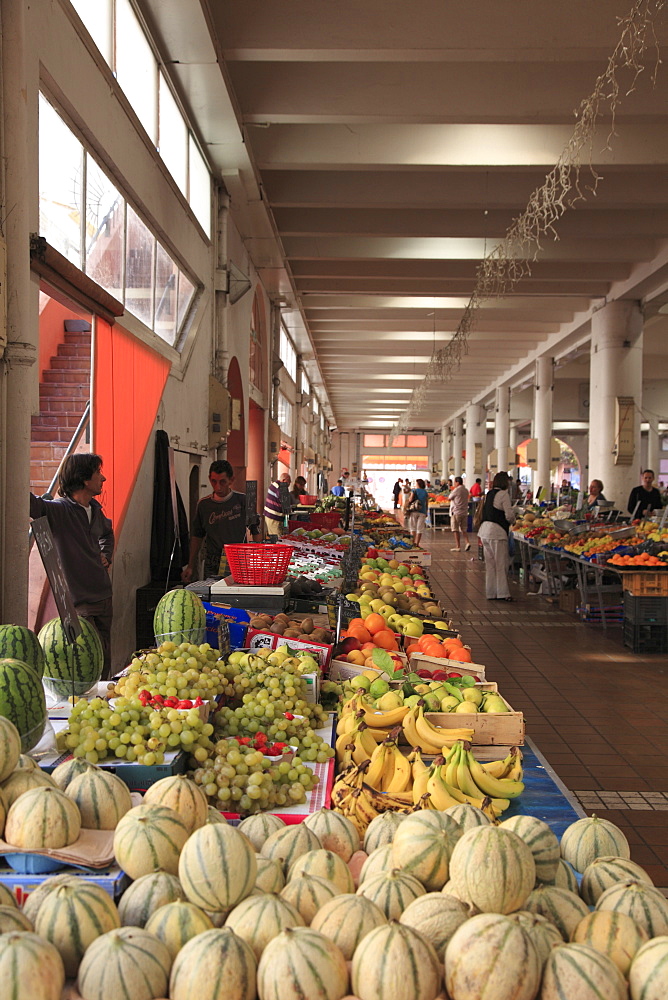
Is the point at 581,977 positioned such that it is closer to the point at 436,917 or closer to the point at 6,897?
the point at 436,917

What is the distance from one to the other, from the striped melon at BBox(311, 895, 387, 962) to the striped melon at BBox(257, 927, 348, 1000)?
66mm

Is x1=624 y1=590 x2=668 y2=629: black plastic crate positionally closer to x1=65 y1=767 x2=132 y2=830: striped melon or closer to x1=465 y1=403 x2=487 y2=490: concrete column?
x1=65 y1=767 x2=132 y2=830: striped melon

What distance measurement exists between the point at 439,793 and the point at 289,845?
577 mm

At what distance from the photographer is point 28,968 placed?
1178 mm

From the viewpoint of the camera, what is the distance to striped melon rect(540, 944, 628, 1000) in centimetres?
124

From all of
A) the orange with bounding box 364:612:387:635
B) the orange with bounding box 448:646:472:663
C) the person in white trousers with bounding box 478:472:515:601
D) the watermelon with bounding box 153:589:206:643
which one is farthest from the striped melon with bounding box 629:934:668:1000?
the person in white trousers with bounding box 478:472:515:601

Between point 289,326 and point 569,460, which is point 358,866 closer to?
point 289,326

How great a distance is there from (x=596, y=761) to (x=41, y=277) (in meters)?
4.13

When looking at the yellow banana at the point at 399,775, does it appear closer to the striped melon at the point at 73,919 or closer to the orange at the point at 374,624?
the striped melon at the point at 73,919

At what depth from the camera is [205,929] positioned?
1360mm

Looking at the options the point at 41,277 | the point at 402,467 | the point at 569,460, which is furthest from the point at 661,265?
the point at 402,467

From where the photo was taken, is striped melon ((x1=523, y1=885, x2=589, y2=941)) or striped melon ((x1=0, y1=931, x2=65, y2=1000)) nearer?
striped melon ((x1=0, y1=931, x2=65, y2=1000))

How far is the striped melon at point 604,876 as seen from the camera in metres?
1.64

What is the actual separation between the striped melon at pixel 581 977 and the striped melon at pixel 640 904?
187mm
